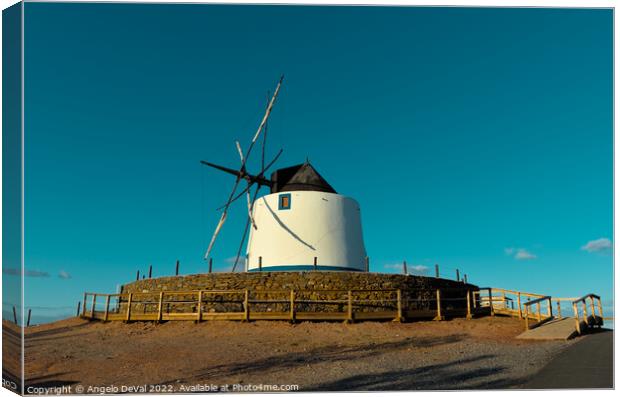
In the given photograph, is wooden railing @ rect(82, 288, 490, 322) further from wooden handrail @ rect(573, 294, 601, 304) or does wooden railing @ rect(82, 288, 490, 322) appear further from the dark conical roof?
the dark conical roof

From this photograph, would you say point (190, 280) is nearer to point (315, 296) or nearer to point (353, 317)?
point (315, 296)

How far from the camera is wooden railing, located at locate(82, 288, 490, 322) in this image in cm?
1728

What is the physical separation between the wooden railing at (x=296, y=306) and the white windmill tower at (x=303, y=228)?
3.31 metres

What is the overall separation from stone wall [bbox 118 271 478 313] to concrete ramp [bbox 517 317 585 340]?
3172mm

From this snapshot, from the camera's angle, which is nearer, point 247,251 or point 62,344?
point 62,344

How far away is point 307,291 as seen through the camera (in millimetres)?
18234

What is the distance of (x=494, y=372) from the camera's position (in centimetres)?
941

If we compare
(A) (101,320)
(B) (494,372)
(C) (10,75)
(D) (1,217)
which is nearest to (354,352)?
(B) (494,372)

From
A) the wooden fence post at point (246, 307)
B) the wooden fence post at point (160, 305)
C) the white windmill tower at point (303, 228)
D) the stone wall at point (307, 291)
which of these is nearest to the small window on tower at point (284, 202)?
the white windmill tower at point (303, 228)

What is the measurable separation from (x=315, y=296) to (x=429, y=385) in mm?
9731

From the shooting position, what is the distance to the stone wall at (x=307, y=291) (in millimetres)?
18000

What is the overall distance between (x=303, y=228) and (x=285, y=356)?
35.0ft

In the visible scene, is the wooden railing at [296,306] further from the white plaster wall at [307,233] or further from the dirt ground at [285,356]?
the white plaster wall at [307,233]

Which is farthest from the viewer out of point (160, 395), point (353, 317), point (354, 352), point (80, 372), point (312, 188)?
point (312, 188)
